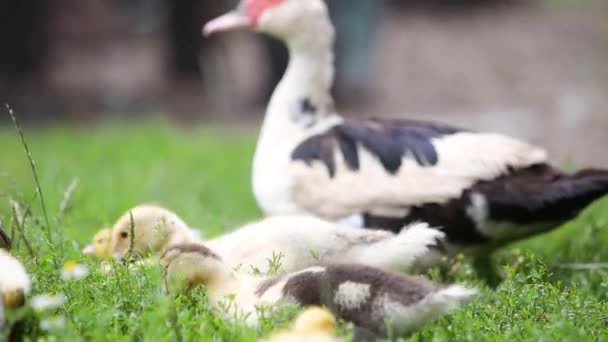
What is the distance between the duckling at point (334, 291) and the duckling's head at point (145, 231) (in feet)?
1.93

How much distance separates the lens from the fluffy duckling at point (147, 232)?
154 inches

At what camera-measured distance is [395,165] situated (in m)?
4.50

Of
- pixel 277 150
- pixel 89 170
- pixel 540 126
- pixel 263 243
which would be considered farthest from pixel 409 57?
pixel 263 243

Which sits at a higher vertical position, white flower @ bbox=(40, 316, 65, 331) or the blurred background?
white flower @ bbox=(40, 316, 65, 331)

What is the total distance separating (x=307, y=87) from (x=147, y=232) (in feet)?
4.96

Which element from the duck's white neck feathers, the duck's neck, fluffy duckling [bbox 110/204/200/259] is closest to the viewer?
fluffy duckling [bbox 110/204/200/259]

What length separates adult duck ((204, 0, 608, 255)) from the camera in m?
4.33

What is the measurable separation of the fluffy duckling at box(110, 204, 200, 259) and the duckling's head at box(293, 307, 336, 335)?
1178mm

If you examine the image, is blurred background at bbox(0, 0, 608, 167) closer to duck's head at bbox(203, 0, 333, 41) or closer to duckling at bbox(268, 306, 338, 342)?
duck's head at bbox(203, 0, 333, 41)

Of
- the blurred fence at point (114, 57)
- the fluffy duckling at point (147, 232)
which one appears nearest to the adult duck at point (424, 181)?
the fluffy duckling at point (147, 232)

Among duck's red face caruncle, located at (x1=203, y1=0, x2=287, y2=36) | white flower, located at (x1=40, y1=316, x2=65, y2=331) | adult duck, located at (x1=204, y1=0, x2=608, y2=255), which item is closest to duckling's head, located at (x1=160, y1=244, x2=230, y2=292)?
white flower, located at (x1=40, y1=316, x2=65, y2=331)

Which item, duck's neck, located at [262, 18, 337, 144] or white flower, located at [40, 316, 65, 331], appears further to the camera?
duck's neck, located at [262, 18, 337, 144]

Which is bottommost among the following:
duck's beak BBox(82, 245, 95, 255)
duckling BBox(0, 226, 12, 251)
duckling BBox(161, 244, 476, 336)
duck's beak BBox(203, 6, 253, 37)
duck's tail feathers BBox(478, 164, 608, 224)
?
duck's beak BBox(82, 245, 95, 255)

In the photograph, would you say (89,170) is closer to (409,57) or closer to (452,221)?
(452,221)
